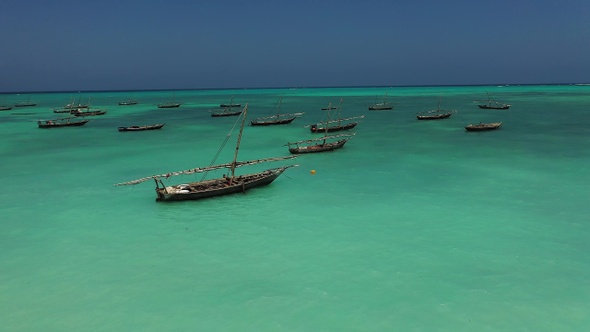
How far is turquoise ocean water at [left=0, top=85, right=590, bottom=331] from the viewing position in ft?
33.9

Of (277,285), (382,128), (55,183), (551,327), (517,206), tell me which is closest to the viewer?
(551,327)

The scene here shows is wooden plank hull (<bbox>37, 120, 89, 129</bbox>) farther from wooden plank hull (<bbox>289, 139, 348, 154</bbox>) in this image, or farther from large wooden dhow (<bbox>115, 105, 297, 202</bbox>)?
large wooden dhow (<bbox>115, 105, 297, 202</bbox>)

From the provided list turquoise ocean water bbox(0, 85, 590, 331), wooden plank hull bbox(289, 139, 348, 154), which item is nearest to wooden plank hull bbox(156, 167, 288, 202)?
turquoise ocean water bbox(0, 85, 590, 331)

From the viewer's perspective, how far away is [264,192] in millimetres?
20547

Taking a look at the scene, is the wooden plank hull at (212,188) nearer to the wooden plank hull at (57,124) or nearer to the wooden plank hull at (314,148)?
the wooden plank hull at (314,148)

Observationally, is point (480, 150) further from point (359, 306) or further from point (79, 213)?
point (79, 213)

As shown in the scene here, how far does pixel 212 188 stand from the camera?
19250mm

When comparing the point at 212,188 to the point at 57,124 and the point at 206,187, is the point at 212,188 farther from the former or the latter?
the point at 57,124

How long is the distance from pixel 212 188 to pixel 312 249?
6983 mm

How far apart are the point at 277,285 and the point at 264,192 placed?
360 inches

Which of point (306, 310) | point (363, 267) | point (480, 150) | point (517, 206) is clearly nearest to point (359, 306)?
point (306, 310)

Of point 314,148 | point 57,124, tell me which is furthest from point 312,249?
point 57,124

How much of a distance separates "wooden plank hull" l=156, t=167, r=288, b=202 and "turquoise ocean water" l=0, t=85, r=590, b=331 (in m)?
0.37

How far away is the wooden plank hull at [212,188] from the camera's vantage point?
18.7 m
